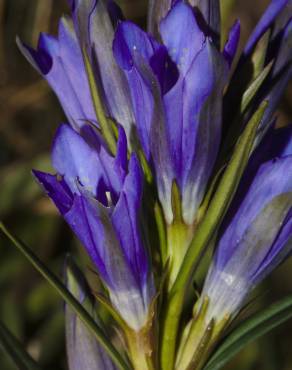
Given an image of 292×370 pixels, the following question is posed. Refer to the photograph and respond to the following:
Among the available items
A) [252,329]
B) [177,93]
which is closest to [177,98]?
[177,93]

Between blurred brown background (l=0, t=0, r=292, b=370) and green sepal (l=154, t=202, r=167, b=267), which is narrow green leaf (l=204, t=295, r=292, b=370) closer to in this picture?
green sepal (l=154, t=202, r=167, b=267)

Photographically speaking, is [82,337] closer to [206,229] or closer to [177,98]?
[206,229]

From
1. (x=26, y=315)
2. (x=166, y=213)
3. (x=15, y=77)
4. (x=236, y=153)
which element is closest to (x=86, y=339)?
(x=166, y=213)

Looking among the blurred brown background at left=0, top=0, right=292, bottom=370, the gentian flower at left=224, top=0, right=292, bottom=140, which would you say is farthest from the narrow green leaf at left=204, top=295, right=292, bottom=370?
the blurred brown background at left=0, top=0, right=292, bottom=370

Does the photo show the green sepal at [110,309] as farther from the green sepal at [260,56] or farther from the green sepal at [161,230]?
the green sepal at [260,56]

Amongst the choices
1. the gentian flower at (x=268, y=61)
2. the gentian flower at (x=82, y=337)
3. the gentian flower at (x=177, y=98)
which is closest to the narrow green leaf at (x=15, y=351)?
the gentian flower at (x=82, y=337)

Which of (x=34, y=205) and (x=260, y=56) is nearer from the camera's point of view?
(x=260, y=56)
